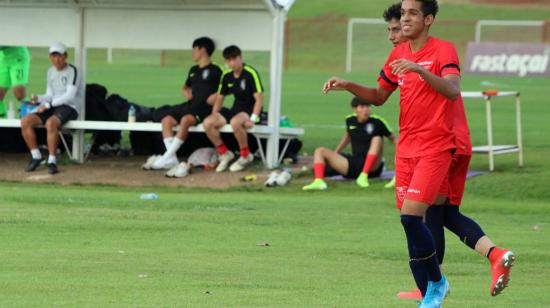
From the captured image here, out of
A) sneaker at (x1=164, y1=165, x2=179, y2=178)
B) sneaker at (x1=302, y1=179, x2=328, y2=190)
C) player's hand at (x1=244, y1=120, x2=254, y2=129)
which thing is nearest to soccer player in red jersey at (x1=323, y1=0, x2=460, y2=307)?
sneaker at (x1=302, y1=179, x2=328, y2=190)

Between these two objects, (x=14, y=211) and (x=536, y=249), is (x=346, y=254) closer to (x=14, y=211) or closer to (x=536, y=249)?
(x=536, y=249)

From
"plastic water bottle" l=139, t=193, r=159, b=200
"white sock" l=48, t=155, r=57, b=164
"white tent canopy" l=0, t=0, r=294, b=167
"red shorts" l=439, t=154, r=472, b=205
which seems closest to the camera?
"red shorts" l=439, t=154, r=472, b=205

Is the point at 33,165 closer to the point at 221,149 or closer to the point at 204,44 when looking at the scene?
the point at 221,149

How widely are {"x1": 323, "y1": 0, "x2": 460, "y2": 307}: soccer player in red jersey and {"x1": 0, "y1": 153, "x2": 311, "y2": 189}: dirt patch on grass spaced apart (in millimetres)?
9778

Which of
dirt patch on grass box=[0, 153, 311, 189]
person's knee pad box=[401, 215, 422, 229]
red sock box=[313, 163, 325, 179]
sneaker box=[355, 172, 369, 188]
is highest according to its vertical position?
person's knee pad box=[401, 215, 422, 229]

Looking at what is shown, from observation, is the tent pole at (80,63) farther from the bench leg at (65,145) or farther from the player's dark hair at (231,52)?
the player's dark hair at (231,52)

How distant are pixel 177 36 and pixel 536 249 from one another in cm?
971

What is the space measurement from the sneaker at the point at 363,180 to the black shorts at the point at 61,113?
4.47 m

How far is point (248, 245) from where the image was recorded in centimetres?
1173

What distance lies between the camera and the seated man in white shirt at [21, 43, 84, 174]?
743 inches

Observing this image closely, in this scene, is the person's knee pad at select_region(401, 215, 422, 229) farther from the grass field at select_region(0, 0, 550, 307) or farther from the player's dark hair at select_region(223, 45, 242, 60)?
the player's dark hair at select_region(223, 45, 242, 60)

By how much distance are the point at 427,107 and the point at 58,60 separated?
12.0m

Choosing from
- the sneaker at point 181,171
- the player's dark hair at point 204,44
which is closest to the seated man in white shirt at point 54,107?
the sneaker at point 181,171

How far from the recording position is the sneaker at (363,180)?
17.5 metres
